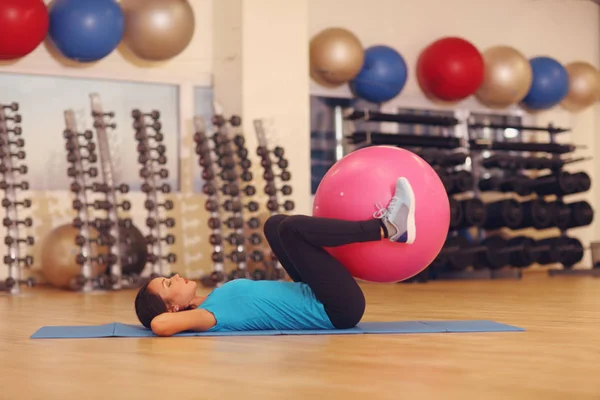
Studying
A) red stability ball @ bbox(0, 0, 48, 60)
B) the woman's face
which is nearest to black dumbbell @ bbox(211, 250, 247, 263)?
red stability ball @ bbox(0, 0, 48, 60)

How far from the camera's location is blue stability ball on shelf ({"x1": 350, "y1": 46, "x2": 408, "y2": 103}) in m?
6.90

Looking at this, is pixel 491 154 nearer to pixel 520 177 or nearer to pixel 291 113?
pixel 520 177

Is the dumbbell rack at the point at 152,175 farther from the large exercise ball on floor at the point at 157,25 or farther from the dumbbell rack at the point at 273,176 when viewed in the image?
the dumbbell rack at the point at 273,176

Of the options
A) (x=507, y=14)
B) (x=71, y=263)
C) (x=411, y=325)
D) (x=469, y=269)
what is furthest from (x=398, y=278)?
(x=507, y=14)

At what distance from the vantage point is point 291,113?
6.53m

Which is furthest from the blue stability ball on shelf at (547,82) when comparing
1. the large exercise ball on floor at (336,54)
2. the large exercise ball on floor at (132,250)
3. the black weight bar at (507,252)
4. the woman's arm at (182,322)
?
the woman's arm at (182,322)

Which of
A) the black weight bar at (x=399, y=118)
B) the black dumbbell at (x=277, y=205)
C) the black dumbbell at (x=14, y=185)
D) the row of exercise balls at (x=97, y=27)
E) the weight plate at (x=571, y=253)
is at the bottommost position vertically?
the weight plate at (x=571, y=253)

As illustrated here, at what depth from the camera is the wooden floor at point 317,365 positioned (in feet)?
5.94

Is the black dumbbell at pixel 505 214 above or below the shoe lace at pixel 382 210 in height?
below

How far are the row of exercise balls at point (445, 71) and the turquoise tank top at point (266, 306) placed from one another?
391 centimetres

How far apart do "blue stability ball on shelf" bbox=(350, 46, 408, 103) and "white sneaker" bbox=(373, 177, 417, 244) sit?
414 centimetres

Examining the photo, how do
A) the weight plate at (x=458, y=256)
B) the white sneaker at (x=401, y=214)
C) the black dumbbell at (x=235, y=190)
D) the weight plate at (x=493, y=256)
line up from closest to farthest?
the white sneaker at (x=401, y=214) → the black dumbbell at (x=235, y=190) → the weight plate at (x=458, y=256) → the weight plate at (x=493, y=256)

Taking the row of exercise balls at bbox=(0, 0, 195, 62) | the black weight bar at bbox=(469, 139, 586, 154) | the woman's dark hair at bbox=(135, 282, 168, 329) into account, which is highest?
the row of exercise balls at bbox=(0, 0, 195, 62)

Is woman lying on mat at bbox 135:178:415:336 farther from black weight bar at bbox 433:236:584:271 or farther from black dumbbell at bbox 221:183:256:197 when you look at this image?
black weight bar at bbox 433:236:584:271
